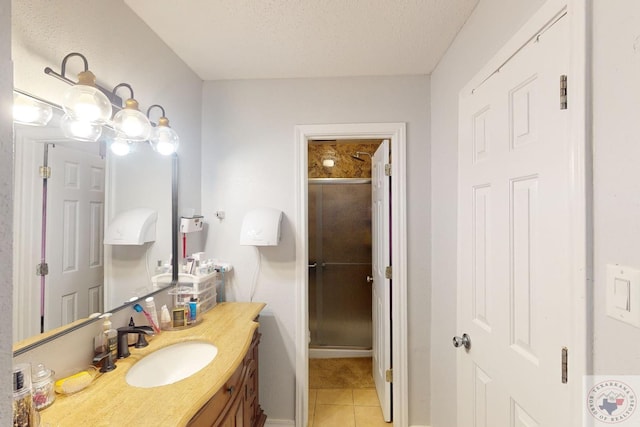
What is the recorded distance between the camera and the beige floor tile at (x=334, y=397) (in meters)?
2.26

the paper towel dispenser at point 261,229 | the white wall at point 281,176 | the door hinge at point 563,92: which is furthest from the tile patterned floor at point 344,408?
the door hinge at point 563,92

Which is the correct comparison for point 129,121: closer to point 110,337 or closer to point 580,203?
point 110,337

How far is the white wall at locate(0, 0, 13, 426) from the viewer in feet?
1.20

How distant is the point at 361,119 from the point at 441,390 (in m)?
1.81

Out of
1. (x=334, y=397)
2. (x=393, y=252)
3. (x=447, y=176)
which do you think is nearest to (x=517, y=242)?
(x=447, y=176)

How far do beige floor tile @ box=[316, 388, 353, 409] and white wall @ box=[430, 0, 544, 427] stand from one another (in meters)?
0.70

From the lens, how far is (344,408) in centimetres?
219

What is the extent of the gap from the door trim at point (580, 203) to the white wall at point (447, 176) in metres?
0.44

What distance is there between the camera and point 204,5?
130 centimetres

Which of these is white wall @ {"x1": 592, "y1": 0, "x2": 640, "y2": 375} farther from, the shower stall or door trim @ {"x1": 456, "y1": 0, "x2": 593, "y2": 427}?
the shower stall

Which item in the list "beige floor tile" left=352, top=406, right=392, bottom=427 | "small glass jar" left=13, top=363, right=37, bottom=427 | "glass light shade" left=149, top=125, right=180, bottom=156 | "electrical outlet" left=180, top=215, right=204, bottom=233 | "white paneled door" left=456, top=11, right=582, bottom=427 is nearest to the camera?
"small glass jar" left=13, top=363, right=37, bottom=427

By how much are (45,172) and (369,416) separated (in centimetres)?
239

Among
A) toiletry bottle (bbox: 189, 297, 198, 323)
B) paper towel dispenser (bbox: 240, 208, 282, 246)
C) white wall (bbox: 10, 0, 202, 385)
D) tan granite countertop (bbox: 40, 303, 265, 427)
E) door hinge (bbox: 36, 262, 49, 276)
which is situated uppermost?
white wall (bbox: 10, 0, 202, 385)

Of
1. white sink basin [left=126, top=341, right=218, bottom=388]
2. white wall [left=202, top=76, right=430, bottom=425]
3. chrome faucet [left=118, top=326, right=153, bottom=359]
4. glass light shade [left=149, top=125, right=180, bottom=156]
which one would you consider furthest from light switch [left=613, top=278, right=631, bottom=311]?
glass light shade [left=149, top=125, right=180, bottom=156]
